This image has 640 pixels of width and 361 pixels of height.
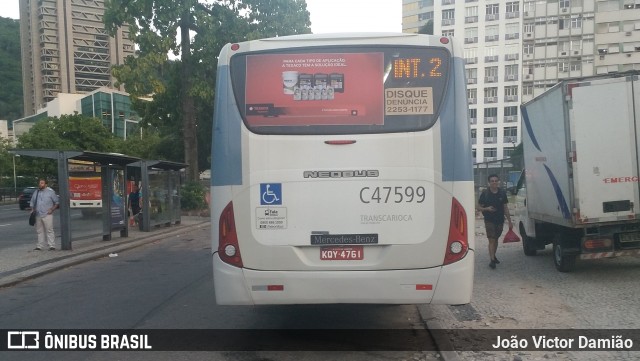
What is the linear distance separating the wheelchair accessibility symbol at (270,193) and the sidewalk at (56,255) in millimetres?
6885

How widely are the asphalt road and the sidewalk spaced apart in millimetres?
495

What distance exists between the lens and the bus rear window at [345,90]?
17.3 ft

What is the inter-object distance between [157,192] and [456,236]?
17.9 metres

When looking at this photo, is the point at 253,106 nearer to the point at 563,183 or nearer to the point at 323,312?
the point at 323,312

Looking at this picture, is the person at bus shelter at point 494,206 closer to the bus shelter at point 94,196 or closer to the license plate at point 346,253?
the license plate at point 346,253

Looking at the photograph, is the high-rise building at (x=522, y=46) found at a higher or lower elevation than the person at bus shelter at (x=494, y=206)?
higher

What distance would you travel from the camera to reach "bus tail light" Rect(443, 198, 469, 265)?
5.23 meters

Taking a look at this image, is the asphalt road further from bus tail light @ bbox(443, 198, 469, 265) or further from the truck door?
Result: the truck door

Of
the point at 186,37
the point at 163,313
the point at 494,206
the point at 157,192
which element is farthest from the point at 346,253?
the point at 186,37

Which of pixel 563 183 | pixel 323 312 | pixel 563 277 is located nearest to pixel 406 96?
pixel 323 312

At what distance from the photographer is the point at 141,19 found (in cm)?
2469

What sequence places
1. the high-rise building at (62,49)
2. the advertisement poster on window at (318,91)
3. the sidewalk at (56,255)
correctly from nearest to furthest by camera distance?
the advertisement poster on window at (318,91)
the sidewalk at (56,255)
the high-rise building at (62,49)

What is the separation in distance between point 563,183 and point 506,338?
4180mm

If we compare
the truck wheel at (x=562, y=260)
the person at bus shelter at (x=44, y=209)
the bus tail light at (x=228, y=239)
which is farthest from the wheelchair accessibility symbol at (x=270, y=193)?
the person at bus shelter at (x=44, y=209)
